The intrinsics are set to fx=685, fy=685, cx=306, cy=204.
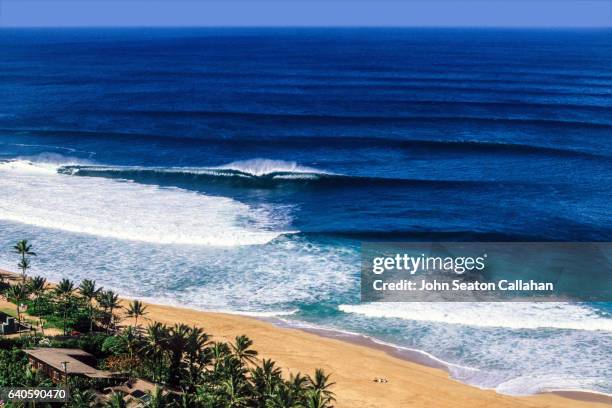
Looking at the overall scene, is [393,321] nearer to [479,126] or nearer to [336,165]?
[336,165]

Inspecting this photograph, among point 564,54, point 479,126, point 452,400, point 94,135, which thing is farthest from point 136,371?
point 564,54

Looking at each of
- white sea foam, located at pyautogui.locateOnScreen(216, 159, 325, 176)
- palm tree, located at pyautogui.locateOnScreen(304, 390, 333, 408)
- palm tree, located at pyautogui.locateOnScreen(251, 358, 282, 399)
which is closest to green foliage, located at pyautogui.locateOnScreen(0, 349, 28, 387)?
palm tree, located at pyautogui.locateOnScreen(251, 358, 282, 399)

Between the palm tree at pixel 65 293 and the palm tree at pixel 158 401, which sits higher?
the palm tree at pixel 65 293

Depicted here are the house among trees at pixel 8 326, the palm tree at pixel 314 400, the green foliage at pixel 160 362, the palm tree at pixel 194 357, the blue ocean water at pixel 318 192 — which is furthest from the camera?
the blue ocean water at pixel 318 192

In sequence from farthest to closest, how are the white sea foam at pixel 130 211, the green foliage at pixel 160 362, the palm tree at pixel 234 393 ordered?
1. the white sea foam at pixel 130 211
2. the green foliage at pixel 160 362
3. the palm tree at pixel 234 393

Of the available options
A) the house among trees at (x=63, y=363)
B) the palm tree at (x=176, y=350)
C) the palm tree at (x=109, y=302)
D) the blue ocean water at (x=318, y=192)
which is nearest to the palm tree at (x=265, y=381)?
the palm tree at (x=176, y=350)

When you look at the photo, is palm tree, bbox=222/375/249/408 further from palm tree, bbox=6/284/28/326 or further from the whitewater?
palm tree, bbox=6/284/28/326

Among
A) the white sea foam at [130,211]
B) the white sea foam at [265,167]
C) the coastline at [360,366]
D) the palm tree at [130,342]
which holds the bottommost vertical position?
the coastline at [360,366]

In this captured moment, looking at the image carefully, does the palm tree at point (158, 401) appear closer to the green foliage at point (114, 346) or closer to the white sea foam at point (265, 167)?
the green foliage at point (114, 346)
